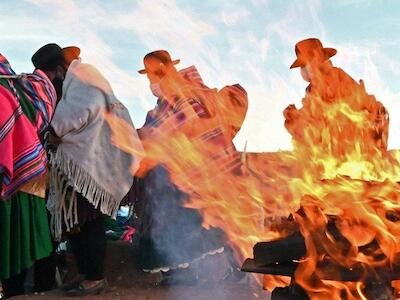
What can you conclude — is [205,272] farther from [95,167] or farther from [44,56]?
[44,56]

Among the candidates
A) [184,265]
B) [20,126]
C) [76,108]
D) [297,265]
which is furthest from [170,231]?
[297,265]

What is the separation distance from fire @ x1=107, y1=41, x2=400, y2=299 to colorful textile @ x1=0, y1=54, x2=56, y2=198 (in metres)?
1.07

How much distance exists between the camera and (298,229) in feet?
12.2

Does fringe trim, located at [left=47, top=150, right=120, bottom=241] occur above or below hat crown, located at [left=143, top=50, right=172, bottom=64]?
below

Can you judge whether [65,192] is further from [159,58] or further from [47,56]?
[159,58]

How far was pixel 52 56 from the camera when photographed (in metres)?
5.80

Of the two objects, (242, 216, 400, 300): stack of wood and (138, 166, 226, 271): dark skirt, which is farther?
(138, 166, 226, 271): dark skirt

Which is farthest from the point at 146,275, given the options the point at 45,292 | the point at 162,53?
the point at 162,53

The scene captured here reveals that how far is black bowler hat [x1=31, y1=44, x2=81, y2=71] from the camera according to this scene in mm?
5785

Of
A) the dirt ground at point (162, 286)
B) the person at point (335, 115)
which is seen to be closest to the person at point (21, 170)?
the dirt ground at point (162, 286)

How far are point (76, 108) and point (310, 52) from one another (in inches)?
80.8

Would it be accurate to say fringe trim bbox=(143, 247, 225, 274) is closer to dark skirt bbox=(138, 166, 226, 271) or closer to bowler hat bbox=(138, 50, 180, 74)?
dark skirt bbox=(138, 166, 226, 271)

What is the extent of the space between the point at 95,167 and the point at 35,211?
34.4 inches

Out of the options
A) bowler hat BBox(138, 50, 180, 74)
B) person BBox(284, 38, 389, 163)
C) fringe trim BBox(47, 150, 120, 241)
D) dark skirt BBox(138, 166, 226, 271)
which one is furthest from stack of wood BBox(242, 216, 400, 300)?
bowler hat BBox(138, 50, 180, 74)
